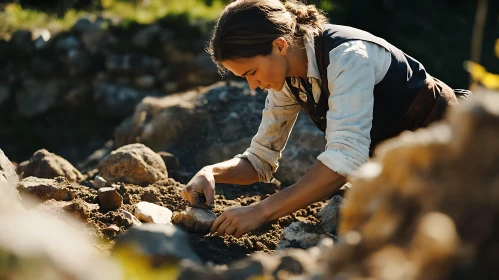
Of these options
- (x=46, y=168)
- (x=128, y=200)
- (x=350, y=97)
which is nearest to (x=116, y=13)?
(x=46, y=168)

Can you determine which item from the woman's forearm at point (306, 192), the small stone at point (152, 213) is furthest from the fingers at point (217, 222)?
the small stone at point (152, 213)

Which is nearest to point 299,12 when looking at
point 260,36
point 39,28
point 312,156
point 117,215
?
point 260,36

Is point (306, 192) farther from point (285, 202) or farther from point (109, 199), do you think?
point (109, 199)

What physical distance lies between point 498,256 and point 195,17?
6.11 metres

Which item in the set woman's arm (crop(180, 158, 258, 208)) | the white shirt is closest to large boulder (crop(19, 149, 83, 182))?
woman's arm (crop(180, 158, 258, 208))

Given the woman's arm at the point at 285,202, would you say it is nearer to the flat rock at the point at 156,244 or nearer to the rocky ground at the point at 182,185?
the rocky ground at the point at 182,185

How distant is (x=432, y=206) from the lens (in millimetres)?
1557

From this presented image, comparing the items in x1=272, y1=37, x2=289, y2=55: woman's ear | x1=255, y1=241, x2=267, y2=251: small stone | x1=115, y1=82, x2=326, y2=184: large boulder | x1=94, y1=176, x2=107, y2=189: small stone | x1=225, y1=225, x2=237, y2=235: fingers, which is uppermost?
x1=272, y1=37, x2=289, y2=55: woman's ear

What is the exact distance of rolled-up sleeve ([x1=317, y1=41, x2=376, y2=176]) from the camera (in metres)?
2.76

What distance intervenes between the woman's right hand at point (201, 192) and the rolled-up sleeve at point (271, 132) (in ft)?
1.33

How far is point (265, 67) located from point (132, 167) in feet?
4.06

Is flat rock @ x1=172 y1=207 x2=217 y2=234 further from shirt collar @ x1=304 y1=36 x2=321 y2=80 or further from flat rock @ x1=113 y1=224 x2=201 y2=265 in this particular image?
flat rock @ x1=113 y1=224 x2=201 y2=265

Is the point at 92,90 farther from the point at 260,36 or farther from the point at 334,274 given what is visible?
the point at 334,274

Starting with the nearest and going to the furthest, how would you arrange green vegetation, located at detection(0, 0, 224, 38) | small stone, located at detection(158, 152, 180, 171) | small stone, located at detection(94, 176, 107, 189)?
small stone, located at detection(94, 176, 107, 189)
small stone, located at detection(158, 152, 180, 171)
green vegetation, located at detection(0, 0, 224, 38)
